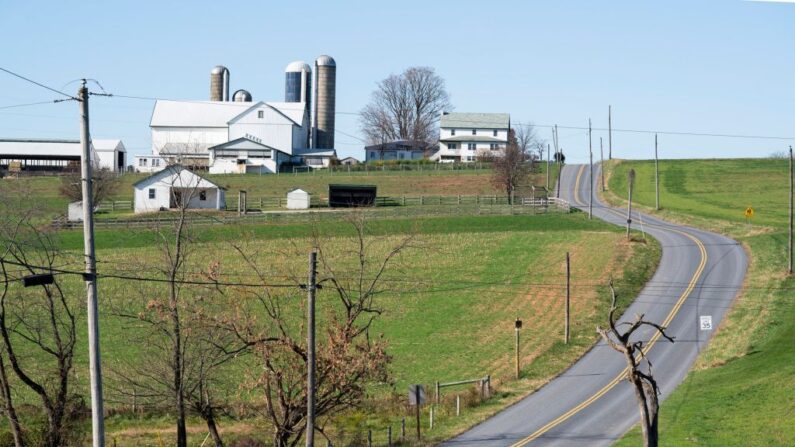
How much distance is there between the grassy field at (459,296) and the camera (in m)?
35.6

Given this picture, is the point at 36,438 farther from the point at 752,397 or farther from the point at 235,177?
the point at 235,177

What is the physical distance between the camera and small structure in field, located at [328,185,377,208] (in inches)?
3393

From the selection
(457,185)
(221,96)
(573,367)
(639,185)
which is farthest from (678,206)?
(221,96)

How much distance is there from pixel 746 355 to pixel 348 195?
162ft

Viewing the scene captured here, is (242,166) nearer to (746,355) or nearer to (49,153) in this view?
(49,153)

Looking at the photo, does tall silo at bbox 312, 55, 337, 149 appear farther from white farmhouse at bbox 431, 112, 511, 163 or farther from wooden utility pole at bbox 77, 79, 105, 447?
wooden utility pole at bbox 77, 79, 105, 447

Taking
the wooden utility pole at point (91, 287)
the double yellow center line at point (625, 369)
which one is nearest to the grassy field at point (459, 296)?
the double yellow center line at point (625, 369)

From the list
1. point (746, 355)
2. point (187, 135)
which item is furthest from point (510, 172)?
point (746, 355)

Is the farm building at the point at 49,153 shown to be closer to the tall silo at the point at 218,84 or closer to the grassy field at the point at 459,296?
the tall silo at the point at 218,84

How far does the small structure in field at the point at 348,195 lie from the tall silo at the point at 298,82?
59760mm

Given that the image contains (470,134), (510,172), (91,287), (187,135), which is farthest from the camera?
(470,134)

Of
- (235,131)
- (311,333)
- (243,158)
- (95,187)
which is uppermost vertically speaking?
(235,131)

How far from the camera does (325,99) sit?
462 feet

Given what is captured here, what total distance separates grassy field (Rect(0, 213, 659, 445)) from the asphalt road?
971mm
